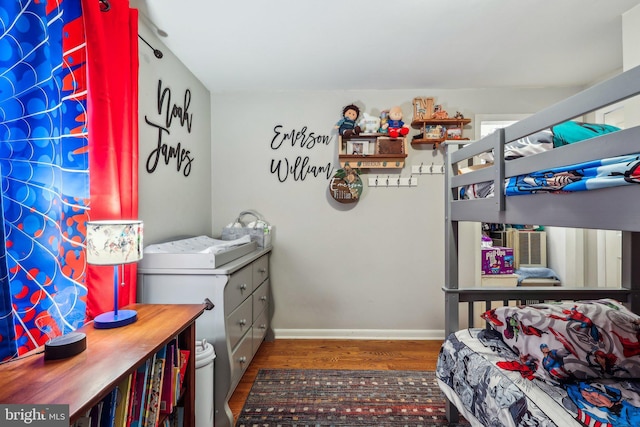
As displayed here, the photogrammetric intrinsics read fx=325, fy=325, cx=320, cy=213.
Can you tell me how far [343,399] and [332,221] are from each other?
58.9 inches

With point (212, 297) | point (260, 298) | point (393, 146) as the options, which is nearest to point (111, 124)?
point (212, 297)

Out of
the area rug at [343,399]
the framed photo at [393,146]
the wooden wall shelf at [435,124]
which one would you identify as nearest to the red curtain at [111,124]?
the area rug at [343,399]

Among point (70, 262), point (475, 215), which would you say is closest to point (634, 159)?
point (475, 215)

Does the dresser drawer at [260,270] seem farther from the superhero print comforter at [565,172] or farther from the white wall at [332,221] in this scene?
the superhero print comforter at [565,172]

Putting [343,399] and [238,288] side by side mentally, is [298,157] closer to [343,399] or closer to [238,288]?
[238,288]

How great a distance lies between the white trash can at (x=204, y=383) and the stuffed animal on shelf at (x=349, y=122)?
2.02m

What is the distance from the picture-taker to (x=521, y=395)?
43.5 inches

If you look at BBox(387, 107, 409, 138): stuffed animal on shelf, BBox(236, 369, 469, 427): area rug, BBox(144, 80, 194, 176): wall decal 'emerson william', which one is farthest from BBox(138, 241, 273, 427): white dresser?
BBox(387, 107, 409, 138): stuffed animal on shelf

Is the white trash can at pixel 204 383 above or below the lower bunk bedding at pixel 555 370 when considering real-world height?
below

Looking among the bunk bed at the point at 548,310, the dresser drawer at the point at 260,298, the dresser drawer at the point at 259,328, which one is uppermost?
the bunk bed at the point at 548,310

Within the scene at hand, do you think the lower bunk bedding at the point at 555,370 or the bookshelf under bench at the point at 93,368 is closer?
the bookshelf under bench at the point at 93,368

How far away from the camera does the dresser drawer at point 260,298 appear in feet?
7.98

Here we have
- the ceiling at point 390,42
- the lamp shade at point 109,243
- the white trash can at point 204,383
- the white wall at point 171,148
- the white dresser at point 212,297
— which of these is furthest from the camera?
the white wall at point 171,148

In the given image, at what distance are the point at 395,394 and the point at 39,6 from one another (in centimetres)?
258
